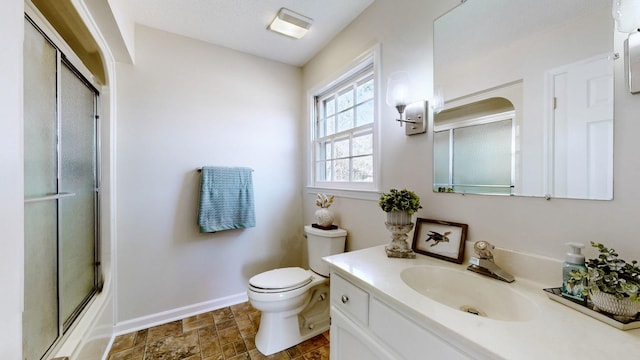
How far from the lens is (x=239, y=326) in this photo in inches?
74.0

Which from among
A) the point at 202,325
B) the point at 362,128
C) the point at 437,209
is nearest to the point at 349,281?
the point at 437,209

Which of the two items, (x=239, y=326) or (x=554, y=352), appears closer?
(x=554, y=352)

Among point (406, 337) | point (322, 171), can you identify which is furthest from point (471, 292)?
point (322, 171)

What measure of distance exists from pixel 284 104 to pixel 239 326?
2.02m

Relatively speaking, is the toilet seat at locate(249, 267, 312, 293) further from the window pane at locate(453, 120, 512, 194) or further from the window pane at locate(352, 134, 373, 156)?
the window pane at locate(453, 120, 512, 194)

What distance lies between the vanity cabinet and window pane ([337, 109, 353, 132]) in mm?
1298

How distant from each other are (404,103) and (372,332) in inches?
44.3

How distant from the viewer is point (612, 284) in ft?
2.01

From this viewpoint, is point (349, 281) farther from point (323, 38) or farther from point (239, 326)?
point (323, 38)

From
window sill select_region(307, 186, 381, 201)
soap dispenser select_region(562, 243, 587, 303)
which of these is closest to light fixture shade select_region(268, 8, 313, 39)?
window sill select_region(307, 186, 381, 201)

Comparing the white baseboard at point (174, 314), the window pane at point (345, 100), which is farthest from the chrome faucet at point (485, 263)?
the white baseboard at point (174, 314)

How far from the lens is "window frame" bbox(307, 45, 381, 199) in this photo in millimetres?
1604

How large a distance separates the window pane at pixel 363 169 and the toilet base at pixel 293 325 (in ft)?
2.85

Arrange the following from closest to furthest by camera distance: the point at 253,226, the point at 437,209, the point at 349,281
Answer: the point at 349,281 → the point at 437,209 → the point at 253,226
